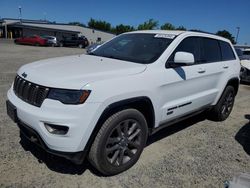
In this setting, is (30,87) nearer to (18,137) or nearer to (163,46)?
(18,137)

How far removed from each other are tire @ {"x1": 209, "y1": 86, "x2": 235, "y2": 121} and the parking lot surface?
514 mm

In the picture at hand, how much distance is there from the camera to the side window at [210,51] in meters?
4.85

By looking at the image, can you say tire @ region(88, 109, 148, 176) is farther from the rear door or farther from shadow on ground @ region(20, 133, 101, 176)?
the rear door

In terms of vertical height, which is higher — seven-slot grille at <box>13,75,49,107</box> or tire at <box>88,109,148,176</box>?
seven-slot grille at <box>13,75,49,107</box>

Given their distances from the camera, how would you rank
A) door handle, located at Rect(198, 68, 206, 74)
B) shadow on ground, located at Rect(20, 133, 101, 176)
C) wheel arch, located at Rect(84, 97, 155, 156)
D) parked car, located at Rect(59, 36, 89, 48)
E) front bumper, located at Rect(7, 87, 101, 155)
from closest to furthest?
front bumper, located at Rect(7, 87, 101, 155), wheel arch, located at Rect(84, 97, 155, 156), shadow on ground, located at Rect(20, 133, 101, 176), door handle, located at Rect(198, 68, 206, 74), parked car, located at Rect(59, 36, 89, 48)

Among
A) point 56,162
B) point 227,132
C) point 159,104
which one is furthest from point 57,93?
point 227,132

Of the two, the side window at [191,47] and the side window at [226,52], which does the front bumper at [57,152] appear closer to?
the side window at [191,47]

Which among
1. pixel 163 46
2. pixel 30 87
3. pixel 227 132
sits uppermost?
pixel 163 46

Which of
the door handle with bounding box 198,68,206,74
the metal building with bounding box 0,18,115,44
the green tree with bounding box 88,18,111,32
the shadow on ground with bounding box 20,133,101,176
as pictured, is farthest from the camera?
the green tree with bounding box 88,18,111,32

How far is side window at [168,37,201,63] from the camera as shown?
Result: 13.9ft

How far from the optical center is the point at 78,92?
113 inches

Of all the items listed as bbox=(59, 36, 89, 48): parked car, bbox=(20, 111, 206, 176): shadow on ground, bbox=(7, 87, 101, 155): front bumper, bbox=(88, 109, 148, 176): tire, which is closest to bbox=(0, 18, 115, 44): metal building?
bbox=(59, 36, 89, 48): parked car

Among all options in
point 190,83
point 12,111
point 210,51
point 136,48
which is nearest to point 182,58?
point 190,83

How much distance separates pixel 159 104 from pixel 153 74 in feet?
1.47
